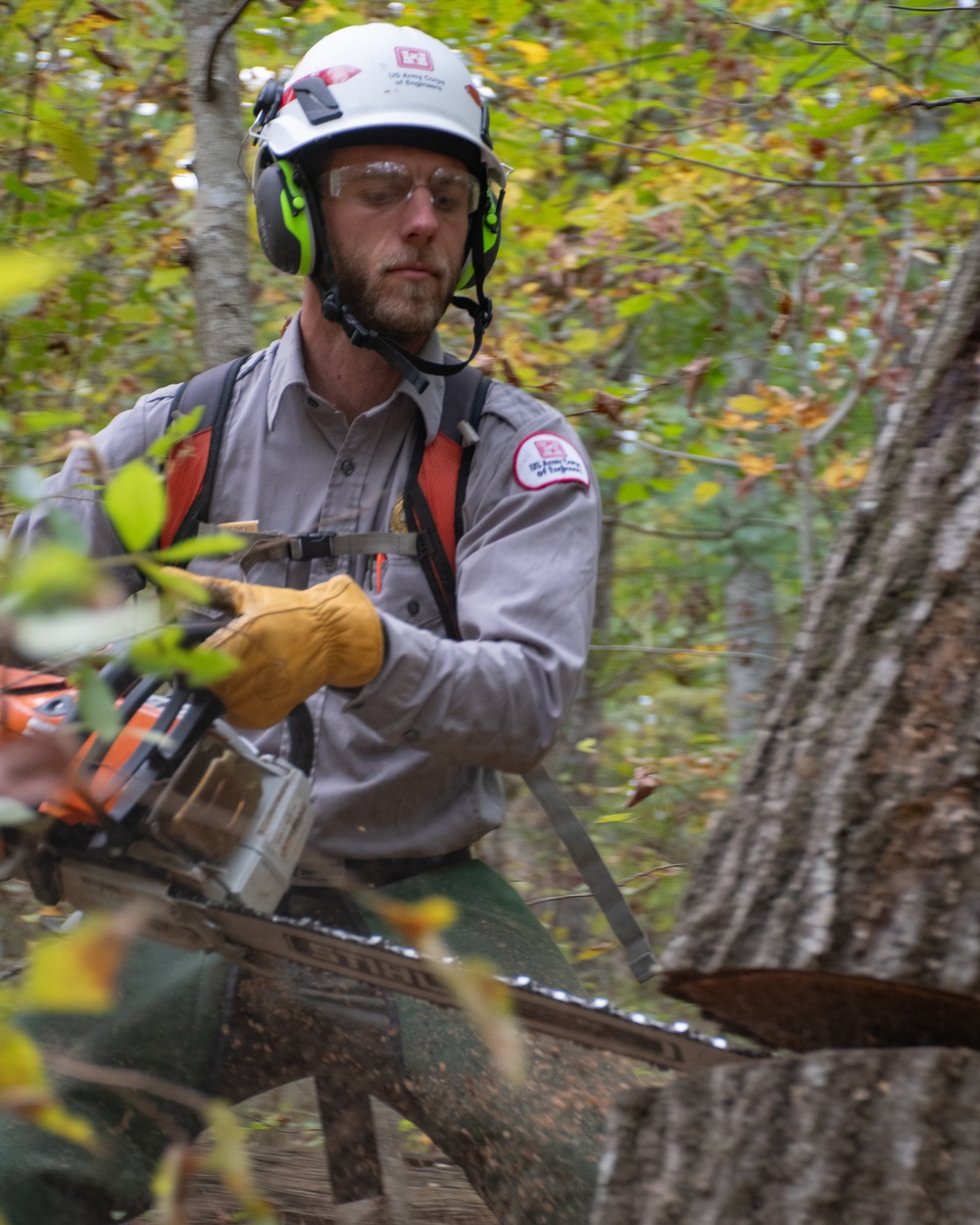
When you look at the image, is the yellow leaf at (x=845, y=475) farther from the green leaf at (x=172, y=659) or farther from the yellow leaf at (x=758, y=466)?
the green leaf at (x=172, y=659)

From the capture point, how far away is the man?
221 centimetres

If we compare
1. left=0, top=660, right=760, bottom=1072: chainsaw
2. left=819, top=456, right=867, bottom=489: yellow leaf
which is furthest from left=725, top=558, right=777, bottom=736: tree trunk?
left=0, top=660, right=760, bottom=1072: chainsaw

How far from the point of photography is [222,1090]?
251 cm

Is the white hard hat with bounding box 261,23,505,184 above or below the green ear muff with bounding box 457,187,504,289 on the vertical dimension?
above

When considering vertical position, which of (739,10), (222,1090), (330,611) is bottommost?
(222,1090)

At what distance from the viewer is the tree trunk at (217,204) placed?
3303 mm

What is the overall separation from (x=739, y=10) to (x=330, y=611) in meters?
3.63

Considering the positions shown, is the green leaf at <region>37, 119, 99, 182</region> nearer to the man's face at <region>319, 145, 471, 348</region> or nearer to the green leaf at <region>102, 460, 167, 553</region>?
the man's face at <region>319, 145, 471, 348</region>

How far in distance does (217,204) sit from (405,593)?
4.76ft

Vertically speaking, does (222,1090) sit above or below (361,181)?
below

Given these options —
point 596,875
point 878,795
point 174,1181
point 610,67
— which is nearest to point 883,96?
point 610,67

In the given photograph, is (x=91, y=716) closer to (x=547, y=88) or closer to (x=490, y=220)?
(x=490, y=220)

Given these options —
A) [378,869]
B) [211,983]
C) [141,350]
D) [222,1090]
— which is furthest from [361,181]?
[141,350]

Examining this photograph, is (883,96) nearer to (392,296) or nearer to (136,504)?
(392,296)
